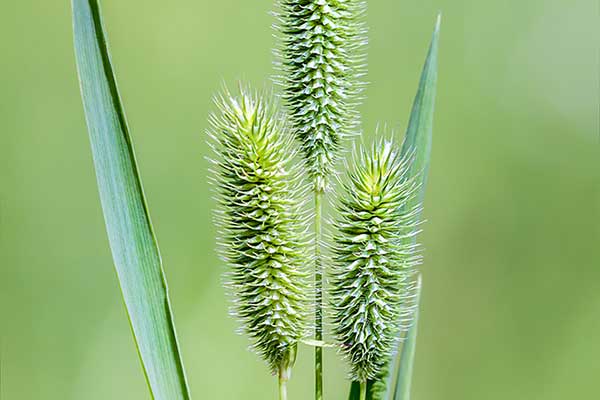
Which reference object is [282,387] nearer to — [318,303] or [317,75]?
[318,303]

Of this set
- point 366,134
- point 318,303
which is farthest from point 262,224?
point 366,134

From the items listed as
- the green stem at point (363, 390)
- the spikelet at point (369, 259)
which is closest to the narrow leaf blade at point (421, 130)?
the spikelet at point (369, 259)
